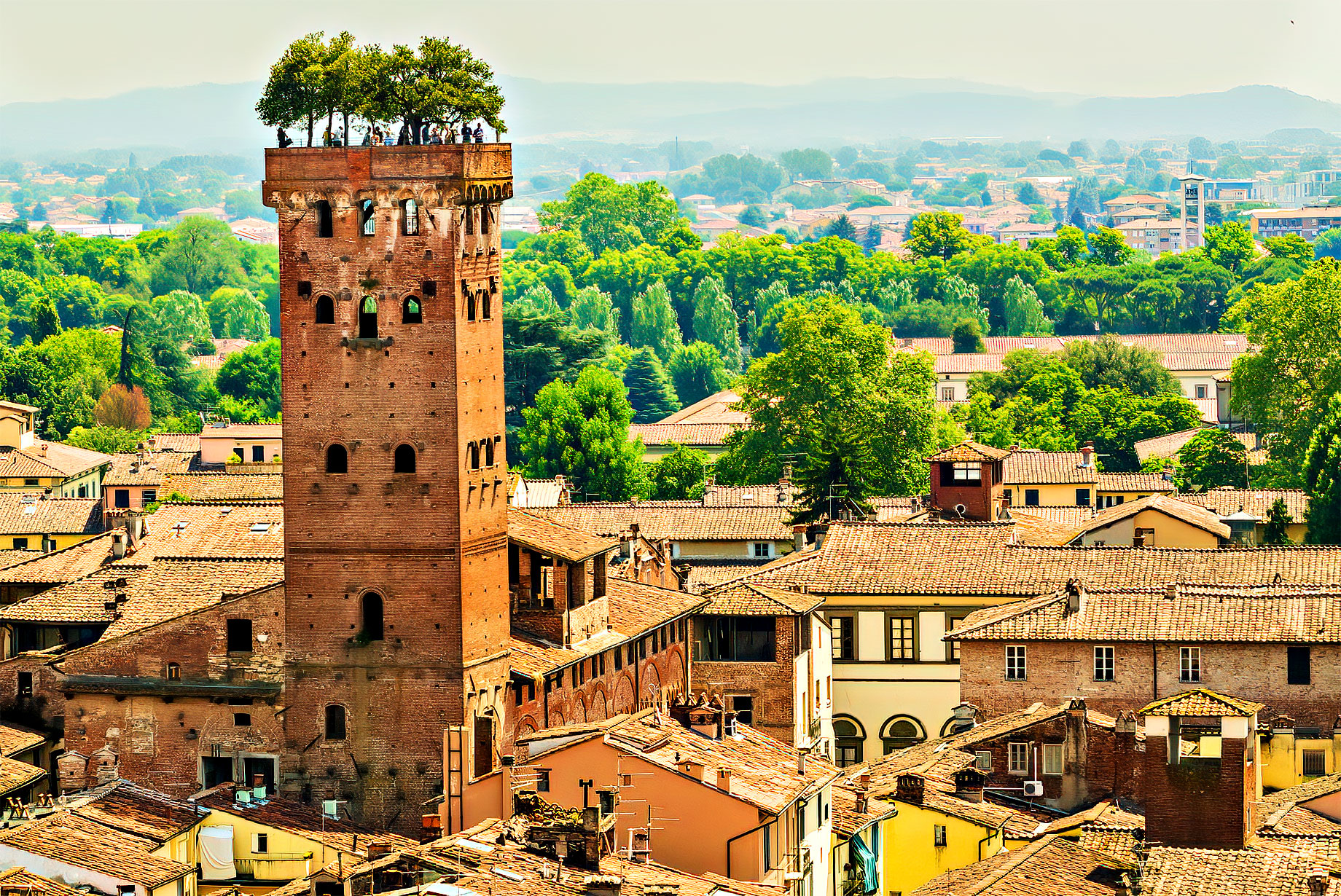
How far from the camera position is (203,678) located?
185 feet

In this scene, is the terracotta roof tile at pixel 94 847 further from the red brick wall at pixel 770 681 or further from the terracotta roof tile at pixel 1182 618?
the terracotta roof tile at pixel 1182 618

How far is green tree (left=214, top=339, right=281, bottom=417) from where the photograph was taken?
140000 millimetres

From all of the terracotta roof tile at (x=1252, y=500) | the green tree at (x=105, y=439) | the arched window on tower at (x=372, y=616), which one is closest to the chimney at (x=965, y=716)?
the arched window on tower at (x=372, y=616)

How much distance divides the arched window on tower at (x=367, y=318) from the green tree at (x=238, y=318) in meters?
135

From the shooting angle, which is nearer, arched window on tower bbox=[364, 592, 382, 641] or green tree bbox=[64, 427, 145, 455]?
arched window on tower bbox=[364, 592, 382, 641]

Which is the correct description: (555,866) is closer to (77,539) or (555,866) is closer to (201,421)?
(77,539)

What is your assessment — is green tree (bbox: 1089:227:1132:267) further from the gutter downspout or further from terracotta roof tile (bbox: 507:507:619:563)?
the gutter downspout

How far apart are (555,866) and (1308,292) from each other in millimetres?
72627

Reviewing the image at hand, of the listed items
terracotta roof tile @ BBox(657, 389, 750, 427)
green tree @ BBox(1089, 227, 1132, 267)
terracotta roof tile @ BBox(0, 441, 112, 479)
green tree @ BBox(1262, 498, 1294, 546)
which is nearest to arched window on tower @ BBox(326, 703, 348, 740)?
green tree @ BBox(1262, 498, 1294, 546)

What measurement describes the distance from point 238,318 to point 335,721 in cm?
13968

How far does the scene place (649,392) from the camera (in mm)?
151625

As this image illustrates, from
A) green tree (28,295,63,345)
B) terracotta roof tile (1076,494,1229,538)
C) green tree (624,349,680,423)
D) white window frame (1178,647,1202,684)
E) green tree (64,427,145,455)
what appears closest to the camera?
white window frame (1178,647,1202,684)

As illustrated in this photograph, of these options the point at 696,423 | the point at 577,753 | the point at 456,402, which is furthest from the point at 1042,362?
the point at 577,753

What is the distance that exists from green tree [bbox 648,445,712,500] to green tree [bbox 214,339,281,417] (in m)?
34.2
